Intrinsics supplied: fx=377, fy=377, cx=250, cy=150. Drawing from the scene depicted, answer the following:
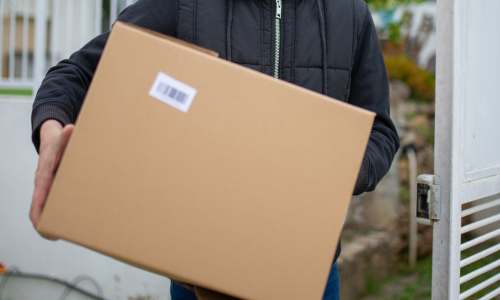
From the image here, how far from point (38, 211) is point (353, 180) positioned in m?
0.60

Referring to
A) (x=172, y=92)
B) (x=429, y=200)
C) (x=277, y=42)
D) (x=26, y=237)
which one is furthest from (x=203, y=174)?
(x=26, y=237)

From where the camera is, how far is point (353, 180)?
2.36ft

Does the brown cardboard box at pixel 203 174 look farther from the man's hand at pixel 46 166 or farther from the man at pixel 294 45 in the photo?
the man at pixel 294 45

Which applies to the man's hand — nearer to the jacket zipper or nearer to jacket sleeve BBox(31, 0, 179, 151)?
jacket sleeve BBox(31, 0, 179, 151)

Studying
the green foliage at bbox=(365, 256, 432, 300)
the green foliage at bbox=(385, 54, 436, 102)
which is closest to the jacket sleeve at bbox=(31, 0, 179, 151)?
the green foliage at bbox=(365, 256, 432, 300)

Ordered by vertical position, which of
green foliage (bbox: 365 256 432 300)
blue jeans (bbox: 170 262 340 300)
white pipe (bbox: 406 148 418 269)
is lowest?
green foliage (bbox: 365 256 432 300)

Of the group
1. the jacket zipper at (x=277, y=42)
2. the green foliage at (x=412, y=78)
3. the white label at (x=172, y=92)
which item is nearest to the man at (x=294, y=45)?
the jacket zipper at (x=277, y=42)

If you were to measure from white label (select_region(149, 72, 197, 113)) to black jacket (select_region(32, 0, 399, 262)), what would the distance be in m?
0.37

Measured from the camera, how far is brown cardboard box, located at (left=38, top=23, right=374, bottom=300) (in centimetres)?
67

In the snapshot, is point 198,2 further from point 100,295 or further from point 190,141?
point 100,295

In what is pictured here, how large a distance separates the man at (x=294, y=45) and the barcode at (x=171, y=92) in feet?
1.22

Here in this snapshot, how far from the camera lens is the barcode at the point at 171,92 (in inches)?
27.0

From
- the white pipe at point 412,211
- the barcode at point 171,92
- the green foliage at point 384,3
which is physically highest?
the green foliage at point 384,3

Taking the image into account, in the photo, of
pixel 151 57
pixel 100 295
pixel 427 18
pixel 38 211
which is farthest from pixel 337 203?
pixel 427 18
